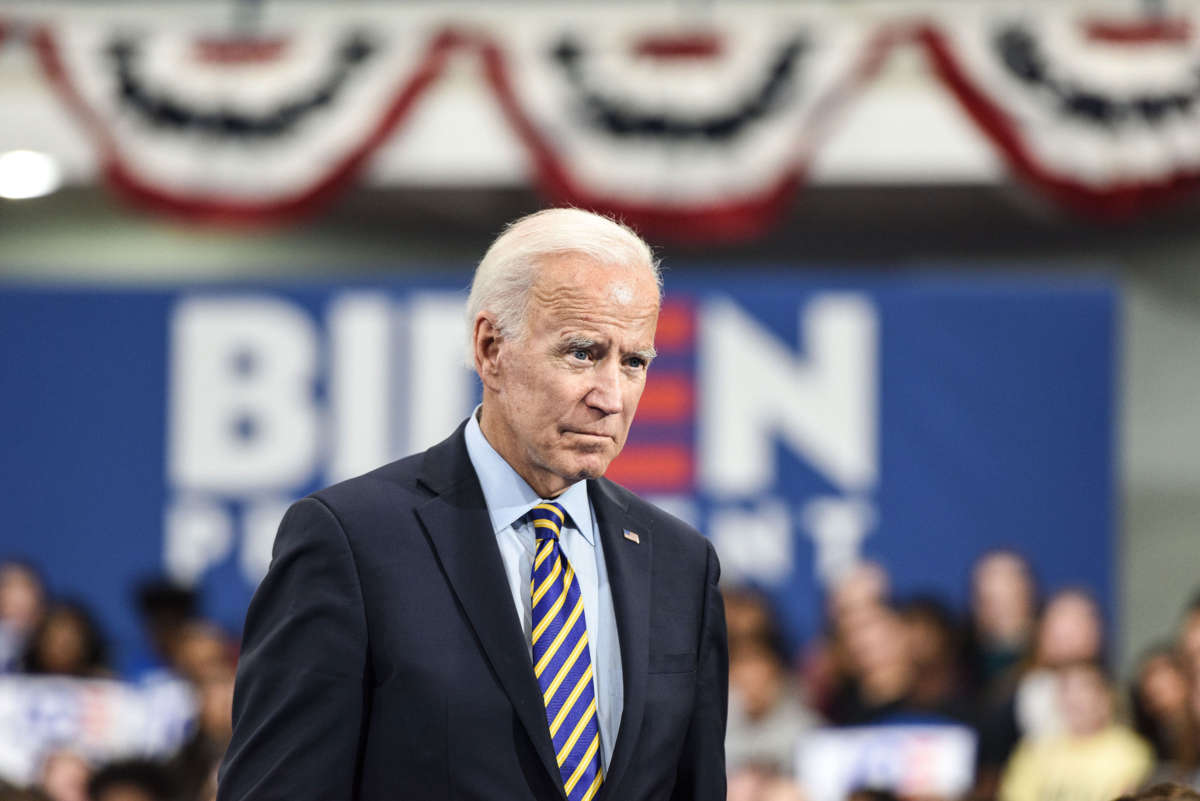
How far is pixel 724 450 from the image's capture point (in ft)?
26.1

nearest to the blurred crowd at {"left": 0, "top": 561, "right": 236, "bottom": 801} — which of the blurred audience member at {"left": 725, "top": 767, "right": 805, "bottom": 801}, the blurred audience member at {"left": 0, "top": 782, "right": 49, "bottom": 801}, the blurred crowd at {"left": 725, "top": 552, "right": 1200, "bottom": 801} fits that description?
the blurred audience member at {"left": 0, "top": 782, "right": 49, "bottom": 801}

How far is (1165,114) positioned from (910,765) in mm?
3584

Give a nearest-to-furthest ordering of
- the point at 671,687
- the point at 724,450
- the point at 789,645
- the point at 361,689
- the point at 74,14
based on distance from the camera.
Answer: the point at 361,689
the point at 671,687
the point at 789,645
the point at 724,450
the point at 74,14

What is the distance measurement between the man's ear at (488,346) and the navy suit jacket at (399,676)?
0.42 feet

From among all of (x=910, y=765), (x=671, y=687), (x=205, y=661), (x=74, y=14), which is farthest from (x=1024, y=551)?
(x=671, y=687)

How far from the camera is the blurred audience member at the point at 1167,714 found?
4.83 metres

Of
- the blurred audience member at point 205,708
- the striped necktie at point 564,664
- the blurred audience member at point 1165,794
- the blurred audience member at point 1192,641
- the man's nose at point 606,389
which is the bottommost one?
the blurred audience member at point 205,708

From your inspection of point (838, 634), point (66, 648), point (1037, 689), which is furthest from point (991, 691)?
point (66, 648)

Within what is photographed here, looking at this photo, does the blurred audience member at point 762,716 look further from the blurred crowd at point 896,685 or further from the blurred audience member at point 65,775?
the blurred audience member at point 65,775

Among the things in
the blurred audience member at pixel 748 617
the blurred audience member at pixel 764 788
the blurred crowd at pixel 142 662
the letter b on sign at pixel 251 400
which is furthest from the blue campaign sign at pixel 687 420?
the blurred audience member at pixel 764 788

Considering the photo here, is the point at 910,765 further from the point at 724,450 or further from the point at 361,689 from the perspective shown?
the point at 361,689

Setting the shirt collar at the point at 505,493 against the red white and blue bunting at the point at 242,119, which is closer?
the shirt collar at the point at 505,493

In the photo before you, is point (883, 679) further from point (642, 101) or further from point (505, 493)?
point (505, 493)

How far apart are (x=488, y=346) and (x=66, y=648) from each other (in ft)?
18.9
